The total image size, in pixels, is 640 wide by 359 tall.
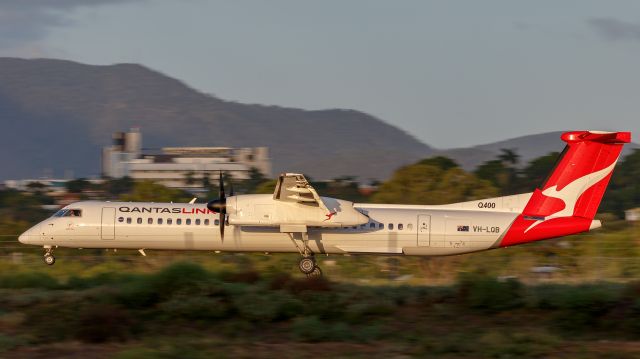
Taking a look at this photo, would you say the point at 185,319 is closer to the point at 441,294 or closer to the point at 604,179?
the point at 441,294

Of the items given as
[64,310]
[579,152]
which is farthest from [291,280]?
[579,152]

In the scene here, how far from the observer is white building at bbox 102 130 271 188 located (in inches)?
5778

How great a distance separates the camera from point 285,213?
22812 mm

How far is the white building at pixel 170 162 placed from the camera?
5778 inches

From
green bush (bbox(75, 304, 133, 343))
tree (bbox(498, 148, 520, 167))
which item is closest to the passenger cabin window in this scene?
green bush (bbox(75, 304, 133, 343))

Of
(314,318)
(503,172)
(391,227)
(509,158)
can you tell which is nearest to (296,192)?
(391,227)

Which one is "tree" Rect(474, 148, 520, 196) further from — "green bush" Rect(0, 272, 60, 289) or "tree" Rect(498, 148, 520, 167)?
"green bush" Rect(0, 272, 60, 289)

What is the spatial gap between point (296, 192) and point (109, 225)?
17.4ft

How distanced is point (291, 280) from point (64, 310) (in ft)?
14.7

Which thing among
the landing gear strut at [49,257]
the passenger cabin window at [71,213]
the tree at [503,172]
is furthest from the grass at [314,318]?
the tree at [503,172]

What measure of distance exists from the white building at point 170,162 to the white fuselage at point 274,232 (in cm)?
11246

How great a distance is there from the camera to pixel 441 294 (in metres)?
17.1

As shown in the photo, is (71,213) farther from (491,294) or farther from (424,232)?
(491,294)

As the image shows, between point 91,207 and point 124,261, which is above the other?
point 91,207
